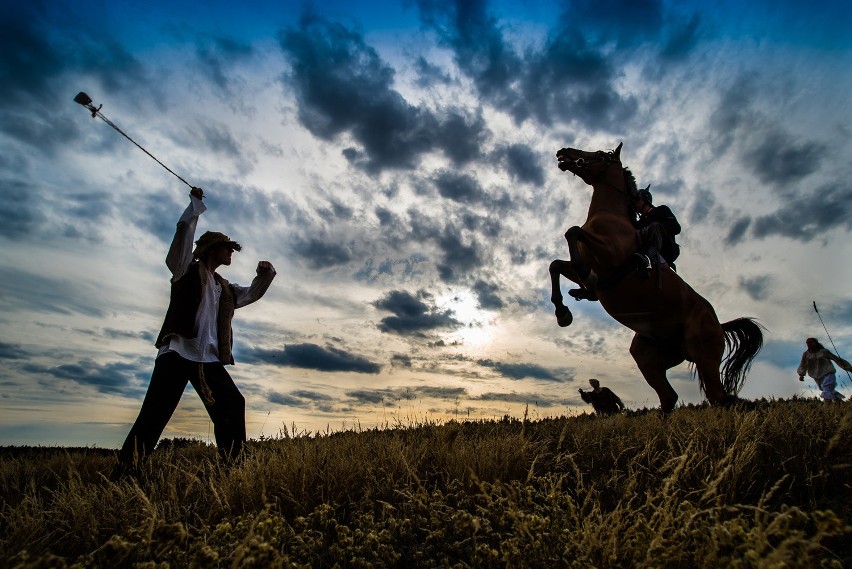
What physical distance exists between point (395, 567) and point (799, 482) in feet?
10.6

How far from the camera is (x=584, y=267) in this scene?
7379mm

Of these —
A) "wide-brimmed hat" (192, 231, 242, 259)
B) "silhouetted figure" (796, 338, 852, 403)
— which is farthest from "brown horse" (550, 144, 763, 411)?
"silhouetted figure" (796, 338, 852, 403)

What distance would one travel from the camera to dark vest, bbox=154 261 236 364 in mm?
5094

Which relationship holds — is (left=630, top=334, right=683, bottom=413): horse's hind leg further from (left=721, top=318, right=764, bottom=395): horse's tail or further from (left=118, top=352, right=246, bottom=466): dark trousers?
(left=118, top=352, right=246, bottom=466): dark trousers

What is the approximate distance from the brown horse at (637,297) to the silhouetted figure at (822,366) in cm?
570

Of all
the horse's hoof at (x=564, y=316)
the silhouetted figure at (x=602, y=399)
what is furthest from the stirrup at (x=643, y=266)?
the silhouetted figure at (x=602, y=399)

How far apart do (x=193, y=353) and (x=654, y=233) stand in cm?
660

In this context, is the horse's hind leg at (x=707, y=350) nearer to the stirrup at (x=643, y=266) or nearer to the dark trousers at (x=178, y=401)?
the stirrup at (x=643, y=266)

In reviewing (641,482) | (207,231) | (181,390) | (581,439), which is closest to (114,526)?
(181,390)

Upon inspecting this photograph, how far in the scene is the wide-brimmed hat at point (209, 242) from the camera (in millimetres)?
5633

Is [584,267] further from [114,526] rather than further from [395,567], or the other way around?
[114,526]

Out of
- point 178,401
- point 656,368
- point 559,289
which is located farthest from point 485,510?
point 656,368

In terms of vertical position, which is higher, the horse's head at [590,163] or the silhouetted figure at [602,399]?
the horse's head at [590,163]

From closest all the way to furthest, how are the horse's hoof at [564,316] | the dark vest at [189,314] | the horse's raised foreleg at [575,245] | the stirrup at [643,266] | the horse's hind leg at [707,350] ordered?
the dark vest at [189,314] < the horse's raised foreleg at [575,245] < the stirrup at [643,266] < the horse's hoof at [564,316] < the horse's hind leg at [707,350]
